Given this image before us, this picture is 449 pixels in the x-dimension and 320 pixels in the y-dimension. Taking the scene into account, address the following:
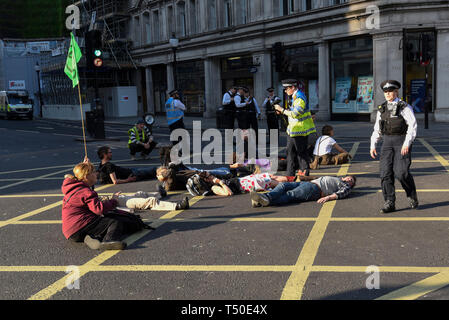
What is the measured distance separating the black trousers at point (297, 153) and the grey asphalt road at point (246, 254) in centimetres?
109

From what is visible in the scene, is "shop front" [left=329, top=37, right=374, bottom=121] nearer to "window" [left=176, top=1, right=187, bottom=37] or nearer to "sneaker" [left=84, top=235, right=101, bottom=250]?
"window" [left=176, top=1, right=187, bottom=37]

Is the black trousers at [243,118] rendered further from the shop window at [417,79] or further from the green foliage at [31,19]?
the green foliage at [31,19]

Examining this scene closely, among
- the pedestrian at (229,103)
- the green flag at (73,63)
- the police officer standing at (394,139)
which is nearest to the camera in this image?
the police officer standing at (394,139)

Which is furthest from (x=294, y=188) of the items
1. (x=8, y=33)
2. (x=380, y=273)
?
(x=8, y=33)

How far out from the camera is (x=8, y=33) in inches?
3000

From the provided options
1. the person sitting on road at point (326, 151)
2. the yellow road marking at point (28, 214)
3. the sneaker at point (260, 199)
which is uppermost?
the person sitting on road at point (326, 151)

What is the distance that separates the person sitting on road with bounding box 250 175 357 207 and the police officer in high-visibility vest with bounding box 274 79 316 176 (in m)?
1.31

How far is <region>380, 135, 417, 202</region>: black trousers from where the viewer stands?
667 centimetres

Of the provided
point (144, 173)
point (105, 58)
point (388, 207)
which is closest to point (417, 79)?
point (144, 173)

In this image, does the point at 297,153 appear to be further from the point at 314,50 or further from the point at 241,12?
the point at 241,12

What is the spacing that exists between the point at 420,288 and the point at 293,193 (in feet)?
11.5

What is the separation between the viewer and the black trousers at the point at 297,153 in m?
9.03

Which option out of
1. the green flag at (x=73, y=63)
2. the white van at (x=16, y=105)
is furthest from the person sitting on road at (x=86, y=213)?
the white van at (x=16, y=105)

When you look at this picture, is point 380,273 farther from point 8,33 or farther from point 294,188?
point 8,33
